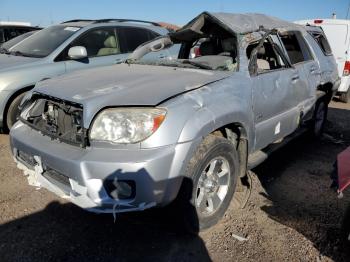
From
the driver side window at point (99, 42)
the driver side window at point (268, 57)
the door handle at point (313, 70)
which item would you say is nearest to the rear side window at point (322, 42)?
the door handle at point (313, 70)

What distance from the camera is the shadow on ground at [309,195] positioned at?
287 centimetres

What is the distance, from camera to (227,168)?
3.07 m

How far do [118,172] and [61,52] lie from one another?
3.69 m

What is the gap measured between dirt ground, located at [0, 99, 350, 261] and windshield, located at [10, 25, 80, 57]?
7.76ft

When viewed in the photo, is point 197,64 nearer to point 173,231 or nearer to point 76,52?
point 173,231

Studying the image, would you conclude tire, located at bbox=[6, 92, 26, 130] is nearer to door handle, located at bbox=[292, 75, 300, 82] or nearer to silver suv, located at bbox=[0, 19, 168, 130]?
silver suv, located at bbox=[0, 19, 168, 130]

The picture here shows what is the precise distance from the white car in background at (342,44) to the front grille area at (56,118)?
7.82 metres

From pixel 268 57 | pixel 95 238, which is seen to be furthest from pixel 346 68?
pixel 95 238

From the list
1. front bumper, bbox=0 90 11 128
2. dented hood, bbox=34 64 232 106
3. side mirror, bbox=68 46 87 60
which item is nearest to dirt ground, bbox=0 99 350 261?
dented hood, bbox=34 64 232 106

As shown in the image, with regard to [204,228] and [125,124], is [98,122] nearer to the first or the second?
[125,124]

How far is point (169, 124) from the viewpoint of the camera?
2.42 meters

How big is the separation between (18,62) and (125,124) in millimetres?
3500

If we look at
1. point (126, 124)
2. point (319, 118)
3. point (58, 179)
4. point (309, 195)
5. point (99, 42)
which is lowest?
point (309, 195)

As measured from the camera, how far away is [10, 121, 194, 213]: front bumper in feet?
7.64
